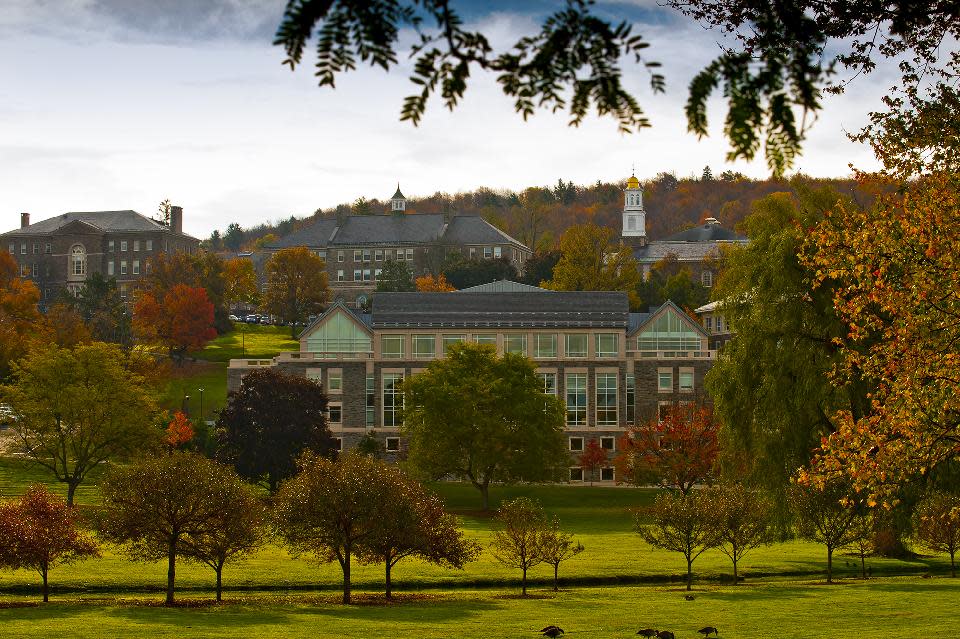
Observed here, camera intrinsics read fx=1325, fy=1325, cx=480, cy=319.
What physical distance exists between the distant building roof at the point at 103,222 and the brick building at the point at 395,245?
62.0ft

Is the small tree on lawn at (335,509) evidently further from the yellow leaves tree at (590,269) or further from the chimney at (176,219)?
the chimney at (176,219)

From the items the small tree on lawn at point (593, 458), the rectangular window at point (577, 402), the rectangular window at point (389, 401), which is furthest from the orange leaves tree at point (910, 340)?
the rectangular window at point (389, 401)

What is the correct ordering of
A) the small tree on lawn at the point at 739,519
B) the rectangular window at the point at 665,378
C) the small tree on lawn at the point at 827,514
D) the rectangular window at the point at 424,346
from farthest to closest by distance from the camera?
the rectangular window at the point at 424,346 < the rectangular window at the point at 665,378 < the small tree on lawn at the point at 739,519 < the small tree on lawn at the point at 827,514

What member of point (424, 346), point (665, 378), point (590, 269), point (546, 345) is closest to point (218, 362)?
point (590, 269)

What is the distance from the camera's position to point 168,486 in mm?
40250

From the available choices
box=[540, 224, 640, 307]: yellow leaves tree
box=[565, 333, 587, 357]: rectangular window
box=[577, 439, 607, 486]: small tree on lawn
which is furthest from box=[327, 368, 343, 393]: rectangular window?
box=[540, 224, 640, 307]: yellow leaves tree

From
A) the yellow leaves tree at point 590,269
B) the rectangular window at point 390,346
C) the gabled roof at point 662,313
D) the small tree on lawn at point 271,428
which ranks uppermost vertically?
the yellow leaves tree at point 590,269

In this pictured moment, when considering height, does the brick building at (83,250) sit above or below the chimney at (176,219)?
below

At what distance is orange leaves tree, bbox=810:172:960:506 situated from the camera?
20.9 meters

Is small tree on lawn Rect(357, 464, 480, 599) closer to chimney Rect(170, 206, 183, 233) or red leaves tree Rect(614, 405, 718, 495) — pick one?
red leaves tree Rect(614, 405, 718, 495)

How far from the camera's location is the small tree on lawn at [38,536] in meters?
39.0

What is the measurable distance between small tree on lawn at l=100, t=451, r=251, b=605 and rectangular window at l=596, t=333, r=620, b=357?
56.8m

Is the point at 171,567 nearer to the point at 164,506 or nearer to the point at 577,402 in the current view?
the point at 164,506

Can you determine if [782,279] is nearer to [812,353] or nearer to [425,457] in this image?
[812,353]
